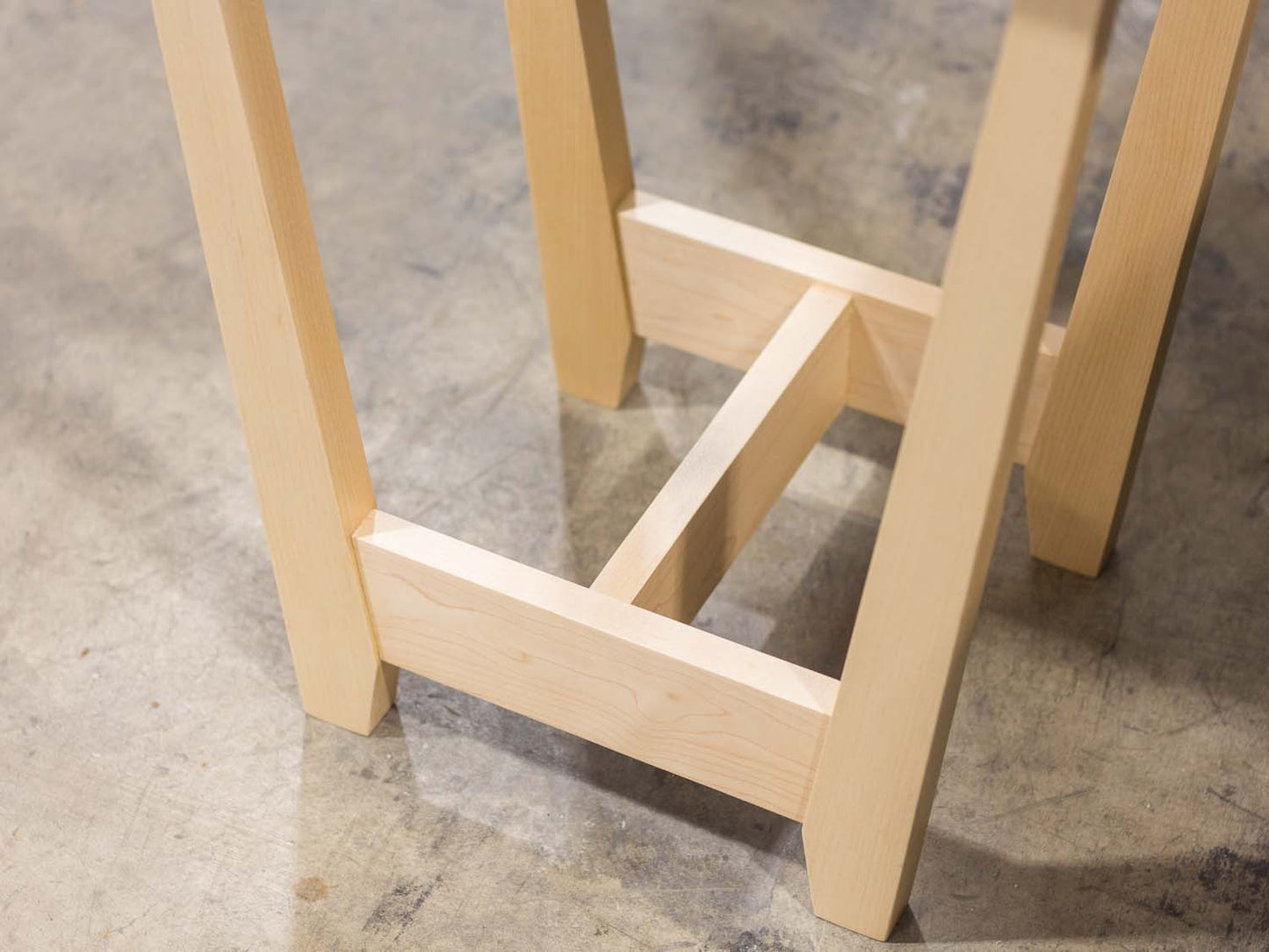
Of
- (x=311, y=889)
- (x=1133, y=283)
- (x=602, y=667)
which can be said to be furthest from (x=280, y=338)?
(x=1133, y=283)

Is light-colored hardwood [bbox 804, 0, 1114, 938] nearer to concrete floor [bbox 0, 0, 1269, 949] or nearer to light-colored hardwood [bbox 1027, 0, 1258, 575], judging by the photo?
concrete floor [bbox 0, 0, 1269, 949]

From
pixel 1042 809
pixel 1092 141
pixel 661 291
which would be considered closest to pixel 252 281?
pixel 661 291

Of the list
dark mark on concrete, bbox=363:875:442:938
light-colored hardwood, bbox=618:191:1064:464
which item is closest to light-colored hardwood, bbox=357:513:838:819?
dark mark on concrete, bbox=363:875:442:938

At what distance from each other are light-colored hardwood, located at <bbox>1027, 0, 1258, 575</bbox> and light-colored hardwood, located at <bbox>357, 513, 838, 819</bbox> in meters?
0.48

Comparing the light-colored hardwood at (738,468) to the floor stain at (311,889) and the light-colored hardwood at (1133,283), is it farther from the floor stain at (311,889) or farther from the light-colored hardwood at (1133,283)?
the floor stain at (311,889)

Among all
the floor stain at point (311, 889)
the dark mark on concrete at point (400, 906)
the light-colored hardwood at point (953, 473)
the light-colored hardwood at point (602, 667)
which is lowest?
the dark mark on concrete at point (400, 906)

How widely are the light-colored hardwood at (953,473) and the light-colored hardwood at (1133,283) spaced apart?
0.48m

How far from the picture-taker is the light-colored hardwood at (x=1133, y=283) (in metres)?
1.33

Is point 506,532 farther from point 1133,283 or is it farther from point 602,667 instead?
point 1133,283

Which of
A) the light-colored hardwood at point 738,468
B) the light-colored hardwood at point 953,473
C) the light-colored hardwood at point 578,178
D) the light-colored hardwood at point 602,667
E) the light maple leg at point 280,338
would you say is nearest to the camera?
the light-colored hardwood at point 953,473

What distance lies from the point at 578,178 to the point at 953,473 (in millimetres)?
768

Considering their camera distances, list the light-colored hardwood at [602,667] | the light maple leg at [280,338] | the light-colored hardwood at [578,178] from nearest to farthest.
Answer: the light maple leg at [280,338], the light-colored hardwood at [602,667], the light-colored hardwood at [578,178]

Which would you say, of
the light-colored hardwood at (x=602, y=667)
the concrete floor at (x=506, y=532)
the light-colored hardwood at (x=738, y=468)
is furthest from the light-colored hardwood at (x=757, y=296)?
the light-colored hardwood at (x=602, y=667)

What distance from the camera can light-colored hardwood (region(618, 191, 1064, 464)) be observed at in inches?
62.7
